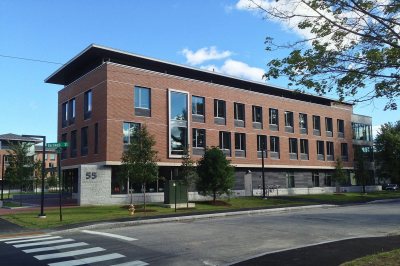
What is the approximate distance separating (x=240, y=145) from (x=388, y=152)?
2705 centimetres

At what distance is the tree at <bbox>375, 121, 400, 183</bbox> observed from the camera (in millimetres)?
59750

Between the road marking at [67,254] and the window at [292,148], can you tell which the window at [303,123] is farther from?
the road marking at [67,254]

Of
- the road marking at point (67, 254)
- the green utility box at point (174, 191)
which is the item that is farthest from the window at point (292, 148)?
the road marking at point (67, 254)

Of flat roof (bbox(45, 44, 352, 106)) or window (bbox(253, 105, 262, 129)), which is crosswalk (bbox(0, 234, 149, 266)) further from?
window (bbox(253, 105, 262, 129))

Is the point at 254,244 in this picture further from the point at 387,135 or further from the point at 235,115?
the point at 387,135

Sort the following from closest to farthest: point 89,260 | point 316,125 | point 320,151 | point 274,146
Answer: point 89,260 < point 274,146 < point 316,125 < point 320,151

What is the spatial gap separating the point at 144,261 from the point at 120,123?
85.1ft

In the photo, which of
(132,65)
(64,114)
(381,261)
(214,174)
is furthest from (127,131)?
(381,261)

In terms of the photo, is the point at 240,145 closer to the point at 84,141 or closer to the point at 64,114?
the point at 84,141

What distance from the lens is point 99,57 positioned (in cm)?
3988

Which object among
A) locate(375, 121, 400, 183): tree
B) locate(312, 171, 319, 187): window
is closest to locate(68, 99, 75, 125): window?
locate(312, 171, 319, 187): window

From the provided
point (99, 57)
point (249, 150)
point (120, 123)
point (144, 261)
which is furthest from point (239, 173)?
point (144, 261)

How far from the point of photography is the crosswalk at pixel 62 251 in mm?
11055

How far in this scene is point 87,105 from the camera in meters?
39.8
